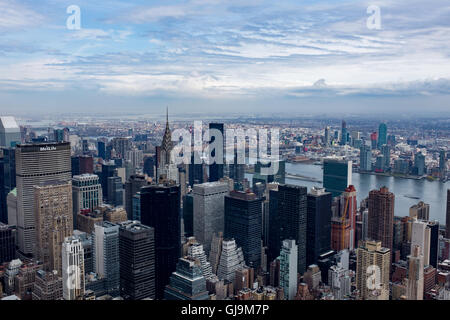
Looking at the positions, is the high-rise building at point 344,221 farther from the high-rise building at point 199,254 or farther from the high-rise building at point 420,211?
the high-rise building at point 199,254

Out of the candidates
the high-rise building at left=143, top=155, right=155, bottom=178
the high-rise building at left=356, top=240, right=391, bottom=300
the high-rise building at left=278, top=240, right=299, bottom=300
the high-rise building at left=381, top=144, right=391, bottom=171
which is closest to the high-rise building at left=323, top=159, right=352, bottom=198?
the high-rise building at left=381, top=144, right=391, bottom=171

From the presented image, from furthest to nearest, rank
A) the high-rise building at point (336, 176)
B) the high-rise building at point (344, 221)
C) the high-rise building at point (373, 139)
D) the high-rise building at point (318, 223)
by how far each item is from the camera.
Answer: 1. the high-rise building at point (336, 176)
2. the high-rise building at point (344, 221)
3. the high-rise building at point (318, 223)
4. the high-rise building at point (373, 139)

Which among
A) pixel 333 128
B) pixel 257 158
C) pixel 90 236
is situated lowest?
pixel 90 236

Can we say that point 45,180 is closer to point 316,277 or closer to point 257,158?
point 257,158

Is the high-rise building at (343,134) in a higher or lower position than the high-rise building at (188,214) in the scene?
higher

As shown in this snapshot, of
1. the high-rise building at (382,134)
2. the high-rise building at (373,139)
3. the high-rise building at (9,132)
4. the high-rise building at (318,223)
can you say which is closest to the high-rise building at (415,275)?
the high-rise building at (318,223)

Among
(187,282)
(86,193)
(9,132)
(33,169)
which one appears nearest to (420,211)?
(187,282)
